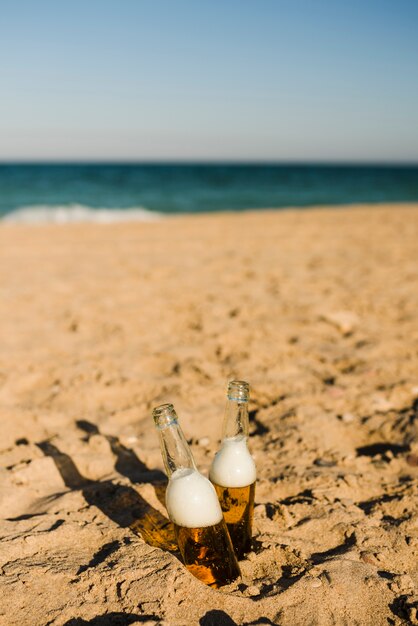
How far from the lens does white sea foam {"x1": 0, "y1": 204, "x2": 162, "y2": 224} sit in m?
15.7

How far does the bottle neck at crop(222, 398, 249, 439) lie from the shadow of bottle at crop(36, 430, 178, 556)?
1.41ft

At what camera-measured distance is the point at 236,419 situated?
1566mm

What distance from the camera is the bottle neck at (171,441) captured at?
4.58 ft

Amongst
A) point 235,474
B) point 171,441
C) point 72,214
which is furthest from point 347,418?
point 72,214

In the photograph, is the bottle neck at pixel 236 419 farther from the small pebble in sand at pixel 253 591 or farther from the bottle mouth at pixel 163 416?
the small pebble in sand at pixel 253 591

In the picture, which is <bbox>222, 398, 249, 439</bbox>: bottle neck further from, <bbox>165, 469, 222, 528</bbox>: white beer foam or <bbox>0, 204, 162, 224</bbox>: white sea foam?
<bbox>0, 204, 162, 224</bbox>: white sea foam

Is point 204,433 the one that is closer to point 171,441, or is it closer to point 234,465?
point 234,465

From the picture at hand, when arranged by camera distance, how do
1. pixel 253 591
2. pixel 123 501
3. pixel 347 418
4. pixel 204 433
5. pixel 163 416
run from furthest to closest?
1. pixel 347 418
2. pixel 204 433
3. pixel 123 501
4. pixel 253 591
5. pixel 163 416

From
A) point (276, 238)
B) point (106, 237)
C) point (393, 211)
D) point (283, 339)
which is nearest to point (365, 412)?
point (283, 339)

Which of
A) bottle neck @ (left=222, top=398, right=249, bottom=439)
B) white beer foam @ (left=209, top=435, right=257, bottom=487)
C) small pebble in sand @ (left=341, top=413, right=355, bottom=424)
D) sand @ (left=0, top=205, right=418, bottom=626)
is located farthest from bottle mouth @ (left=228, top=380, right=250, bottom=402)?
small pebble in sand @ (left=341, top=413, right=355, bottom=424)

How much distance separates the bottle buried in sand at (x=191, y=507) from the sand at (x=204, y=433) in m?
0.08

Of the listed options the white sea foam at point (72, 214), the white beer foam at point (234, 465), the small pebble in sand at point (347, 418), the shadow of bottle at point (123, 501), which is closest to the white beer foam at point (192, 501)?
the white beer foam at point (234, 465)

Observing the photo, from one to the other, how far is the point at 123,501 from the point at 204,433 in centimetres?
65

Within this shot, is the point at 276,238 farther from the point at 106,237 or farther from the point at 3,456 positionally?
the point at 3,456
